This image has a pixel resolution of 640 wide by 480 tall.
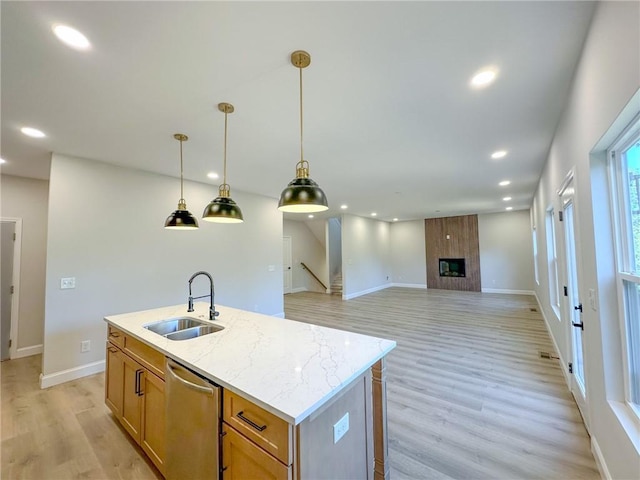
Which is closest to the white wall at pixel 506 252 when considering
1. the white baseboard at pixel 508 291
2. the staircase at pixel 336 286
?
the white baseboard at pixel 508 291

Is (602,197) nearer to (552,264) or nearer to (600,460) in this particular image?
(600,460)

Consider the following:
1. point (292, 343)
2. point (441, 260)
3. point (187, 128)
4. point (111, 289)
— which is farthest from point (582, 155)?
point (441, 260)

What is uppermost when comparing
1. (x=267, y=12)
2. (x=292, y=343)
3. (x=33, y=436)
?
(x=267, y=12)

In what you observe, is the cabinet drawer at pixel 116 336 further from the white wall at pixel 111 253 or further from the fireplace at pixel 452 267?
the fireplace at pixel 452 267

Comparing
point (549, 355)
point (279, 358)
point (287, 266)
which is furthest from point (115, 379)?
point (287, 266)

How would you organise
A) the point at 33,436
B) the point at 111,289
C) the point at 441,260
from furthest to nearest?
1. the point at 441,260
2. the point at 111,289
3. the point at 33,436

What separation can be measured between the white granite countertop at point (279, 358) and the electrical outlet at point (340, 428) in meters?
0.21

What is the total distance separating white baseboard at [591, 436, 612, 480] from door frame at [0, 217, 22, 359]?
6542 mm

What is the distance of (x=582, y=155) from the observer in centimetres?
184

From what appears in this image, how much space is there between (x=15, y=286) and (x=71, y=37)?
421cm

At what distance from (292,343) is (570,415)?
8.46ft

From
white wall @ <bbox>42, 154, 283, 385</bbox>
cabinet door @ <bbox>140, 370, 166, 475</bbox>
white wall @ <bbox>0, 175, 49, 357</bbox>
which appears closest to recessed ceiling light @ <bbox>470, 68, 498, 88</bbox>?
cabinet door @ <bbox>140, 370, 166, 475</bbox>

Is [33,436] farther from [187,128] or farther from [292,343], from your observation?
[187,128]

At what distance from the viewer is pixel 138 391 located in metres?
1.90
